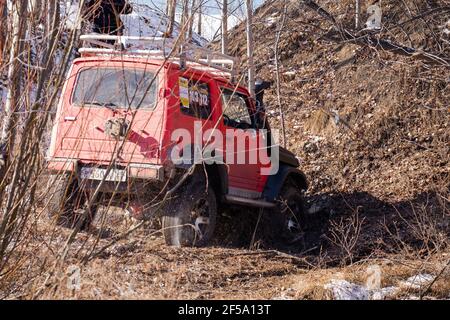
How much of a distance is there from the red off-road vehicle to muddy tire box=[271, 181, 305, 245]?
30cm

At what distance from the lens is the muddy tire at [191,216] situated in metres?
7.57

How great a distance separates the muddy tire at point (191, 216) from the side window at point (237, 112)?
1.12 m

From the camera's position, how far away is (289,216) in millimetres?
10016

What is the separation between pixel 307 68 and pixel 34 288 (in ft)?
41.8

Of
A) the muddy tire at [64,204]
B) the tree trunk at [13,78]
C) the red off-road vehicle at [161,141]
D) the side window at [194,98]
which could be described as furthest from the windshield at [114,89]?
the tree trunk at [13,78]

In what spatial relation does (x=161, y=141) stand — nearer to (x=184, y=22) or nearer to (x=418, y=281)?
(x=184, y=22)

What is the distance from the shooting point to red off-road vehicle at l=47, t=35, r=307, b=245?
6.24 meters

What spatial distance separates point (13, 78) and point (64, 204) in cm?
110

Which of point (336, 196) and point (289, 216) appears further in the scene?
point (336, 196)

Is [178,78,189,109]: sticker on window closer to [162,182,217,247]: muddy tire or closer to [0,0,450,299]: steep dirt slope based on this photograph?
[162,182,217,247]: muddy tire

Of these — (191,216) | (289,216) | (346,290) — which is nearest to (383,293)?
(346,290)

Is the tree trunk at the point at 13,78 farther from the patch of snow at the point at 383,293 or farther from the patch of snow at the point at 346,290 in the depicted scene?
the patch of snow at the point at 383,293

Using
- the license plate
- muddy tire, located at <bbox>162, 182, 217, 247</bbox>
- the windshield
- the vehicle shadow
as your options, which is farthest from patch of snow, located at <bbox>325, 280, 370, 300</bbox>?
the windshield
